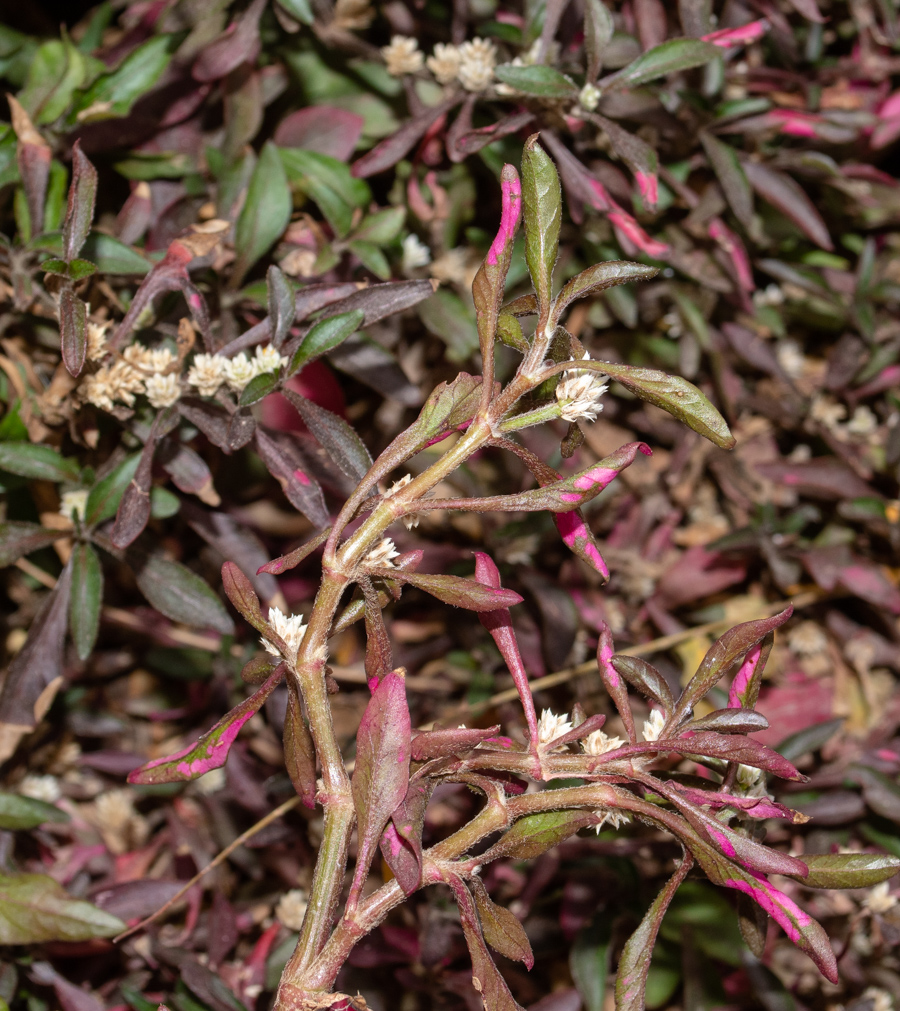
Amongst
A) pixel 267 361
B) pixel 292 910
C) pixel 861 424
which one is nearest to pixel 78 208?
pixel 267 361

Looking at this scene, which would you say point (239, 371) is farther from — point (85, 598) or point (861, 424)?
point (861, 424)

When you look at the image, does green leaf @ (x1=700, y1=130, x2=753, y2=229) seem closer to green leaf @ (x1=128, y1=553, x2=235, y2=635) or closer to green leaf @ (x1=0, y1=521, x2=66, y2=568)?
green leaf @ (x1=128, y1=553, x2=235, y2=635)

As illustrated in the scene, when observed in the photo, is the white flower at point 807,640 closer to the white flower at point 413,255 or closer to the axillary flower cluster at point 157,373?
the white flower at point 413,255

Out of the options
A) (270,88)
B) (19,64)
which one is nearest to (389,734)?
(270,88)

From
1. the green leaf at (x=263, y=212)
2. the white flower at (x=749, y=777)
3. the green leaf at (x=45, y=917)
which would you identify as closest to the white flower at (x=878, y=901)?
the white flower at (x=749, y=777)

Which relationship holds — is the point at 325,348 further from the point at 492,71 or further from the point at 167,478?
the point at 492,71
